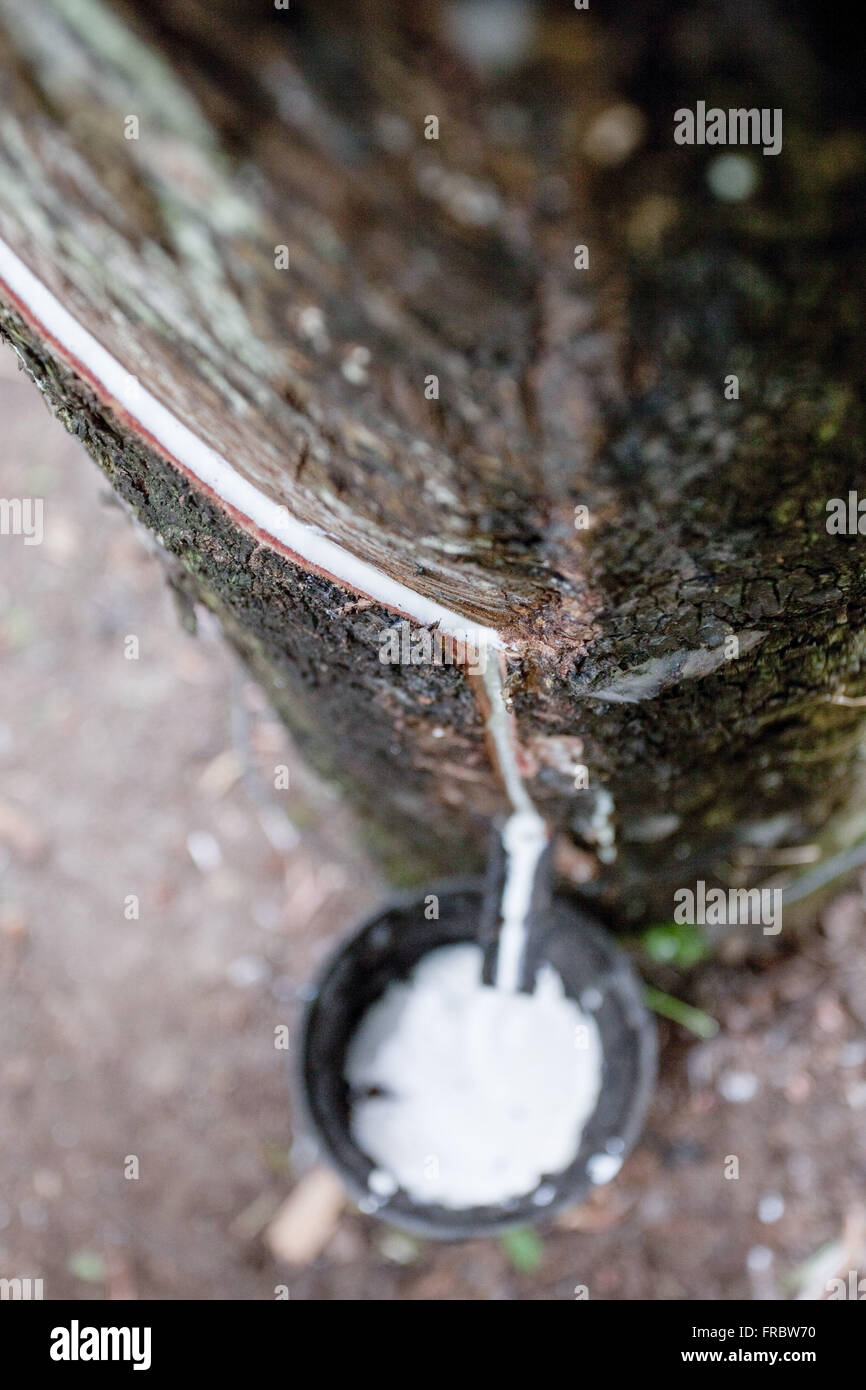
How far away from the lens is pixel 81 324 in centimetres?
81

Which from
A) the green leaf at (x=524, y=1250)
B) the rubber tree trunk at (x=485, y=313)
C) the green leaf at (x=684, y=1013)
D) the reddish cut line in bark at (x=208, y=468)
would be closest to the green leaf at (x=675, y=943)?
the green leaf at (x=684, y=1013)

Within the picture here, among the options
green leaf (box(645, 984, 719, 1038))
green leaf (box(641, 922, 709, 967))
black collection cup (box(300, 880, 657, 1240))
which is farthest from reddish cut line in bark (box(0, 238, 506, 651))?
green leaf (box(645, 984, 719, 1038))

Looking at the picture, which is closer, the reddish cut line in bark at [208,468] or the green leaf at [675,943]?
the reddish cut line in bark at [208,468]

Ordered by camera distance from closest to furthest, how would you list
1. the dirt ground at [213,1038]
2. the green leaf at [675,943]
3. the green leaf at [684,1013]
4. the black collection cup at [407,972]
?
1. the black collection cup at [407,972]
2. the green leaf at [675,943]
3. the dirt ground at [213,1038]
4. the green leaf at [684,1013]

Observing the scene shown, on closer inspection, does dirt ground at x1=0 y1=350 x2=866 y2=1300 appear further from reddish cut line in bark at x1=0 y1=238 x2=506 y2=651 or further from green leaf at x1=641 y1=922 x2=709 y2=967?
reddish cut line in bark at x1=0 y1=238 x2=506 y2=651

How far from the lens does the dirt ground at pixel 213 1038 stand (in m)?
1.98

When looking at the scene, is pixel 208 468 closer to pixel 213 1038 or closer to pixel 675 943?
pixel 675 943

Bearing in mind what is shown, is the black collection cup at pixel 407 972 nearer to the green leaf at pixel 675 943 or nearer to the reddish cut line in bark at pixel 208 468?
the green leaf at pixel 675 943

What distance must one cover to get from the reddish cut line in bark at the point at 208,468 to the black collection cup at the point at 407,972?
871 mm

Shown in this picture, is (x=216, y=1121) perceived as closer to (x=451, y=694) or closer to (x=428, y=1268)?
(x=428, y=1268)
